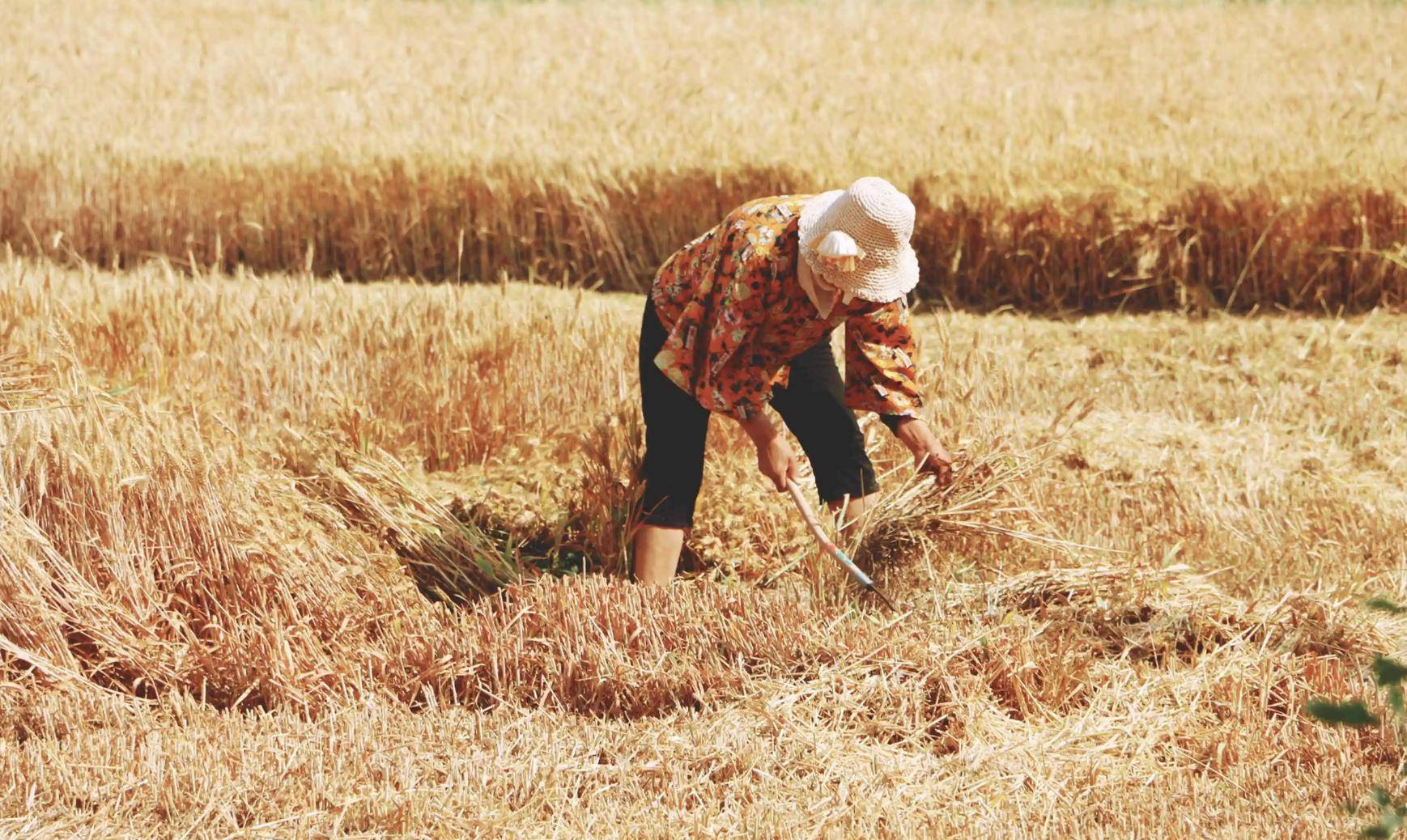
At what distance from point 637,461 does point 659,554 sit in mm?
432

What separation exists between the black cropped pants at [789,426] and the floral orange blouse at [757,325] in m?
0.11

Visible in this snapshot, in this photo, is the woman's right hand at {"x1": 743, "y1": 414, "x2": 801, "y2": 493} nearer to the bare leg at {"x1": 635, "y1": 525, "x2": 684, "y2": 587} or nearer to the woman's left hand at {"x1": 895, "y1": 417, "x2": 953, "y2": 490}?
the woman's left hand at {"x1": 895, "y1": 417, "x2": 953, "y2": 490}

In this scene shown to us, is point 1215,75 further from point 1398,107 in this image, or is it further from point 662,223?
point 662,223

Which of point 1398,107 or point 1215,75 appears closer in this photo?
point 1398,107

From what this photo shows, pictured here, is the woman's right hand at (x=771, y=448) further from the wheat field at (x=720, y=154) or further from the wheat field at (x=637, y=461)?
the wheat field at (x=720, y=154)

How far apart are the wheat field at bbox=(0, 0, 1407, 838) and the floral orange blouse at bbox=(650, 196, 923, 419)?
43cm

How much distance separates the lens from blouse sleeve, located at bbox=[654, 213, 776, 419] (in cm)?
395

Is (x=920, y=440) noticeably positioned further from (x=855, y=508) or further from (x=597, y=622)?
(x=597, y=622)

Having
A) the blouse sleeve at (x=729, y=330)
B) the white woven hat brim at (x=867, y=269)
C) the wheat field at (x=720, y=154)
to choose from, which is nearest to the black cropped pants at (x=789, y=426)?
the blouse sleeve at (x=729, y=330)

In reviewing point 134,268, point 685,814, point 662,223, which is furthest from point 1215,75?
point 685,814

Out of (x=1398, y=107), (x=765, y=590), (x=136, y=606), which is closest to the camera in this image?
(x=136, y=606)

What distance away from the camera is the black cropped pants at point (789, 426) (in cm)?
442

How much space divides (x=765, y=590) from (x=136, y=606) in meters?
1.72

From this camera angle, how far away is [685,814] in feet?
11.0
